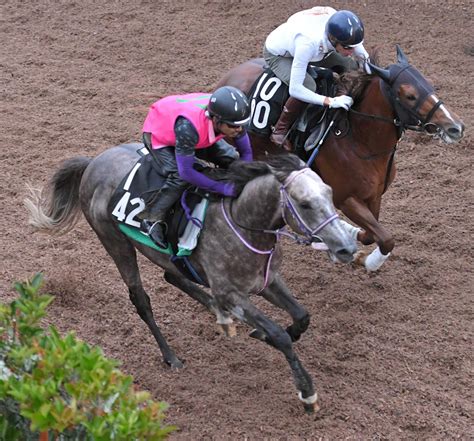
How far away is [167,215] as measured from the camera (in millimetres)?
5430

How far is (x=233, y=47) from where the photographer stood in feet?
36.6

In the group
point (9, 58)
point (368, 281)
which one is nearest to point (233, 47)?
point (9, 58)

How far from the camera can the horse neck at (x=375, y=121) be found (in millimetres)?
6387

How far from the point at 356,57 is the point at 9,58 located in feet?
21.5

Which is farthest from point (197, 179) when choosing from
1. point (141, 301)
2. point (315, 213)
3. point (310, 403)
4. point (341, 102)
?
point (341, 102)

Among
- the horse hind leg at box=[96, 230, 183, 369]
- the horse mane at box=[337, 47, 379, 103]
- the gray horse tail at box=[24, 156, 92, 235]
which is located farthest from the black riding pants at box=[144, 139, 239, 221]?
the horse mane at box=[337, 47, 379, 103]

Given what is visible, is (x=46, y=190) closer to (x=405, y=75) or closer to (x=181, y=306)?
(x=181, y=306)

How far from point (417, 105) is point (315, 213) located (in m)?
2.03

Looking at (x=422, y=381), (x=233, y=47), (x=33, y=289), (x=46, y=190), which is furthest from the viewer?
(x=233, y=47)

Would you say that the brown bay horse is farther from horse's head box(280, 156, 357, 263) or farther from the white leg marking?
horse's head box(280, 156, 357, 263)

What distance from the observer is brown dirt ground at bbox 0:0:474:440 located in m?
5.32

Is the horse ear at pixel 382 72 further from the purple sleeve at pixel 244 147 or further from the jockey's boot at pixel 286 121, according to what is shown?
the purple sleeve at pixel 244 147

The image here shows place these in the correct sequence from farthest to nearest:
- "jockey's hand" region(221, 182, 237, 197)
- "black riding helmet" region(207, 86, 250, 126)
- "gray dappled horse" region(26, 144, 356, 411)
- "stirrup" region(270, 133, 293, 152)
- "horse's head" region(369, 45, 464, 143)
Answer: "stirrup" region(270, 133, 293, 152)
"horse's head" region(369, 45, 464, 143)
"jockey's hand" region(221, 182, 237, 197)
"black riding helmet" region(207, 86, 250, 126)
"gray dappled horse" region(26, 144, 356, 411)

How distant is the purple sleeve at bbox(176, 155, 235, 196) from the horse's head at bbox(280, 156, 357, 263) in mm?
566
